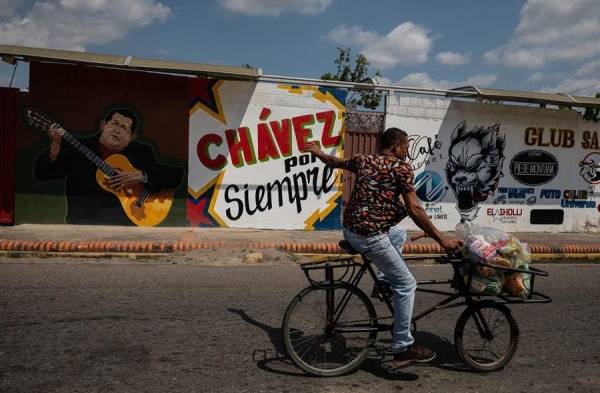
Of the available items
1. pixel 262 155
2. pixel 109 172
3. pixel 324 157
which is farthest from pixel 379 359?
pixel 109 172

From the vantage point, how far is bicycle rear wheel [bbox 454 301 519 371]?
13.2 feet

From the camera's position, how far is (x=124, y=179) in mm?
10656

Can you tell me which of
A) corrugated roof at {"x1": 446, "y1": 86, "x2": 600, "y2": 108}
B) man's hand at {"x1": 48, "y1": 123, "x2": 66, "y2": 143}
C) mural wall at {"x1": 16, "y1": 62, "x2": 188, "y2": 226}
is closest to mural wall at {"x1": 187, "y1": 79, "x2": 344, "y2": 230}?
mural wall at {"x1": 16, "y1": 62, "x2": 188, "y2": 226}

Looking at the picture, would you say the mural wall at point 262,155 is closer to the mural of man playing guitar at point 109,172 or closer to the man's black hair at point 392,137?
the mural of man playing guitar at point 109,172

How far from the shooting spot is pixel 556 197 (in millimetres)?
13195

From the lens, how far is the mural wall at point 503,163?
12188 millimetres

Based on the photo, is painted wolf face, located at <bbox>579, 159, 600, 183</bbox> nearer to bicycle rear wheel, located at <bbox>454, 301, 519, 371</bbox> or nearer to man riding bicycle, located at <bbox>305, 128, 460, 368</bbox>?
bicycle rear wheel, located at <bbox>454, 301, 519, 371</bbox>

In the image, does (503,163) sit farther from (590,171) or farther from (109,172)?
(109,172)

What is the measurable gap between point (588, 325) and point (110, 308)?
203 inches

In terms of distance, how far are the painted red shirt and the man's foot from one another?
0.95 m

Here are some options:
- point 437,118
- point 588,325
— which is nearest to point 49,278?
point 588,325

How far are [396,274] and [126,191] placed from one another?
8300 millimetres

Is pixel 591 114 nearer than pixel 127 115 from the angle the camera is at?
No

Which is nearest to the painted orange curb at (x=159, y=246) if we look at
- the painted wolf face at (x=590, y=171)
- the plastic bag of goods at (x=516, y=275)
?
the plastic bag of goods at (x=516, y=275)
